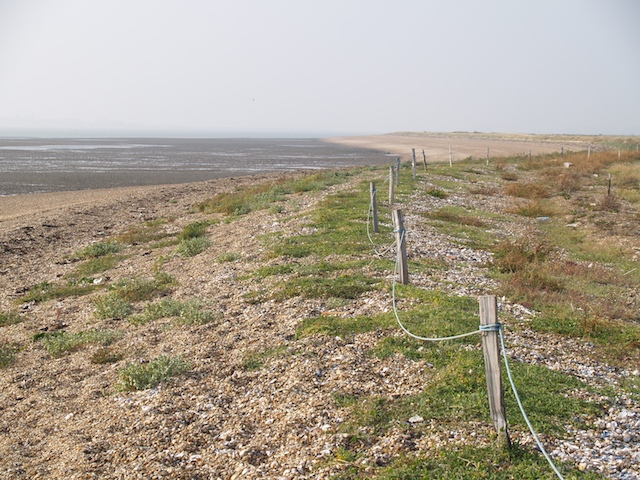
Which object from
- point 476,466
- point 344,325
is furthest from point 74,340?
point 476,466

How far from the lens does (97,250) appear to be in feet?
65.5

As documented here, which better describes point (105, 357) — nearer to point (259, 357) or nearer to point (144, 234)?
point (259, 357)

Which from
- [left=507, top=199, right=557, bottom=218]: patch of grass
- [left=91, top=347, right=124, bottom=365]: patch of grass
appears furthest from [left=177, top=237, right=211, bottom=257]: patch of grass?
[left=507, top=199, right=557, bottom=218]: patch of grass

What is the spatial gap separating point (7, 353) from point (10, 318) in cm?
268

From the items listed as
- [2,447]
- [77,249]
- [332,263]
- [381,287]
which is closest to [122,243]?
Answer: [77,249]

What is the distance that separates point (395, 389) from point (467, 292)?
15.8 ft

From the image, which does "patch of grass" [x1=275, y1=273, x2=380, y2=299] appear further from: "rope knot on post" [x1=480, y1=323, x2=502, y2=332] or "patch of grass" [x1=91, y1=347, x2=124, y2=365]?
"rope knot on post" [x1=480, y1=323, x2=502, y2=332]

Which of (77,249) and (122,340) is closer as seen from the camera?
(122,340)

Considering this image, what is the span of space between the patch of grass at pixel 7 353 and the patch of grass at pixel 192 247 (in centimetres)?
681

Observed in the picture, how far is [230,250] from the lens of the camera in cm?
1759

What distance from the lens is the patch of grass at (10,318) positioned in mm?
13320

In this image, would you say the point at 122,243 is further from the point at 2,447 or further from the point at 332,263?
the point at 2,447

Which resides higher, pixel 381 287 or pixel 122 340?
pixel 381 287

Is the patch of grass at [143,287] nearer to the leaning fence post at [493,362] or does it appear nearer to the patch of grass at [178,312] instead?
the patch of grass at [178,312]
